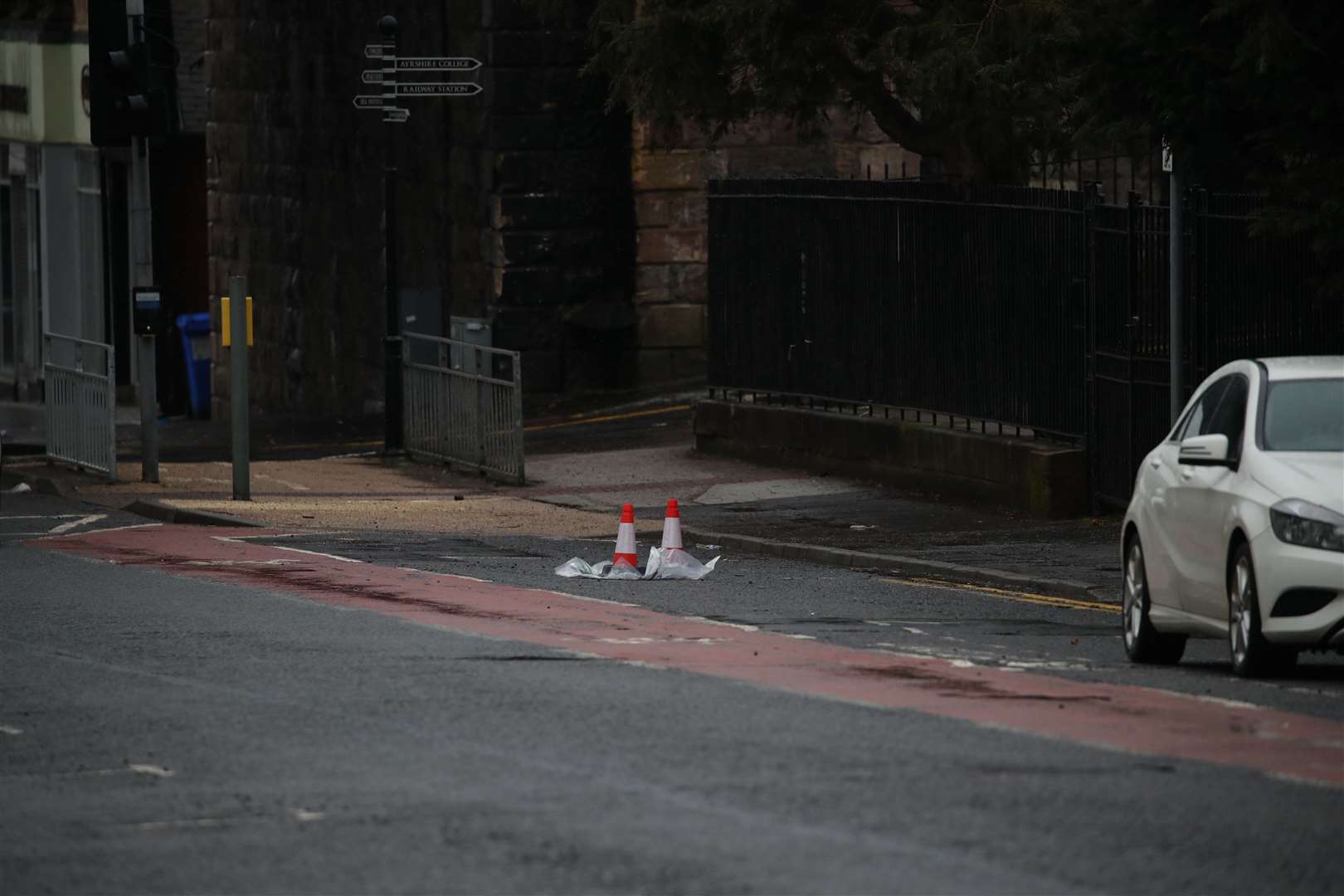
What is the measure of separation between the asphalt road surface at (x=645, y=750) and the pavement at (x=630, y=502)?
2503 mm

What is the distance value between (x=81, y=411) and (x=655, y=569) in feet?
Result: 35.3

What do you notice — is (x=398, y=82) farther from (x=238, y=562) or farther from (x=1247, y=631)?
(x=1247, y=631)

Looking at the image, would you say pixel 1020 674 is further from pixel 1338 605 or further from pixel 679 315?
pixel 679 315

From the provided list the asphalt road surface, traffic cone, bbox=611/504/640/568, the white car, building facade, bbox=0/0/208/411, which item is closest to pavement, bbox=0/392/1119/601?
traffic cone, bbox=611/504/640/568

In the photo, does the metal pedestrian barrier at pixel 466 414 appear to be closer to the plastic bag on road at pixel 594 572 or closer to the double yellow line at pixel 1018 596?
the plastic bag on road at pixel 594 572

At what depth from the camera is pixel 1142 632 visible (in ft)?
41.5

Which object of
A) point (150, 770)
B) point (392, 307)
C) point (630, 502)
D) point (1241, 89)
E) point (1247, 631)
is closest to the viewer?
point (150, 770)

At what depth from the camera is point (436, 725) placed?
10.4m

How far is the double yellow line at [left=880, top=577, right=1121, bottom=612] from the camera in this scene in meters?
15.5

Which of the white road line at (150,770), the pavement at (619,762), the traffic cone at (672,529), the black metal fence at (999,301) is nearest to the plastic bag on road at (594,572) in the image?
the traffic cone at (672,529)

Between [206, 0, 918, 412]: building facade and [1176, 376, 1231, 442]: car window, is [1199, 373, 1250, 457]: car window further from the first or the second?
[206, 0, 918, 412]: building facade

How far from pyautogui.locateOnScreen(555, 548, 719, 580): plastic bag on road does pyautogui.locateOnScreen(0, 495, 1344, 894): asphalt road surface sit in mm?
1228

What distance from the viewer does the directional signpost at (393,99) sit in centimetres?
2564

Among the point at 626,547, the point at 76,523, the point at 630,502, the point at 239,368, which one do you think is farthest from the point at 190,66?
the point at 626,547
